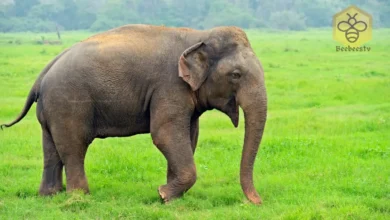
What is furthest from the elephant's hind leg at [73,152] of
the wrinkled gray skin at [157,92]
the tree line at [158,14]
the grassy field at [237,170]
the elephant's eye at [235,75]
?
the tree line at [158,14]

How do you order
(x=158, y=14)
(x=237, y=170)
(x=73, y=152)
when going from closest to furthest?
1. (x=73, y=152)
2. (x=237, y=170)
3. (x=158, y=14)

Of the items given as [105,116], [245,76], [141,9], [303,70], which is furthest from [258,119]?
[141,9]

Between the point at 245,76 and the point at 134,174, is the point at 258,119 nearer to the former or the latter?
the point at 245,76

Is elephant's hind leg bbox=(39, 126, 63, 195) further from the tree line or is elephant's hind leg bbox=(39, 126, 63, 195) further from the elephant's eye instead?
the tree line

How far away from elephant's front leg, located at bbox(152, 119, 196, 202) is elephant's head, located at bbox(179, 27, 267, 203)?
1.23ft

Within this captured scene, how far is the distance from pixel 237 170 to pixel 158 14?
6262 cm

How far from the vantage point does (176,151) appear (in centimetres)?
644

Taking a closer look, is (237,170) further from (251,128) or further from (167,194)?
(251,128)

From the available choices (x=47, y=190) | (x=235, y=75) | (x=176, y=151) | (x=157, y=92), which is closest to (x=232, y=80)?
(x=235, y=75)

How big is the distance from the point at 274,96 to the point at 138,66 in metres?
9.09

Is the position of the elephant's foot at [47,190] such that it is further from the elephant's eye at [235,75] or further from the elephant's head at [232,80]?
the elephant's eye at [235,75]

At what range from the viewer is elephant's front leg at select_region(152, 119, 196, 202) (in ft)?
21.0

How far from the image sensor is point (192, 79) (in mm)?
6391

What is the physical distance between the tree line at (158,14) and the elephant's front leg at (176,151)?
59166 millimetres
